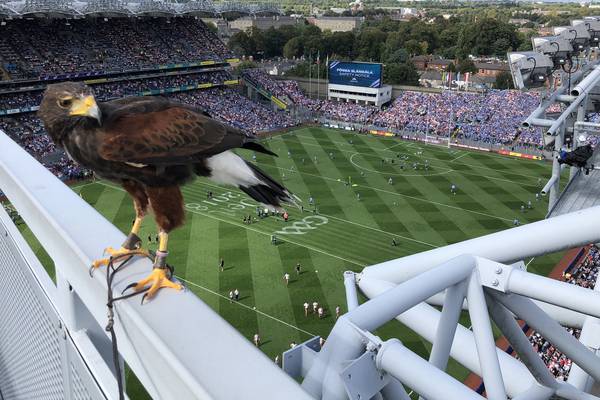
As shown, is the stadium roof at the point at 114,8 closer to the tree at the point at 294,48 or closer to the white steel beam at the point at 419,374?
the tree at the point at 294,48

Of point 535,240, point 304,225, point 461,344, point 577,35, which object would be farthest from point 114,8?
point 535,240

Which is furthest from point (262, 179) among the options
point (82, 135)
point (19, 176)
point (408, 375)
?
point (408, 375)

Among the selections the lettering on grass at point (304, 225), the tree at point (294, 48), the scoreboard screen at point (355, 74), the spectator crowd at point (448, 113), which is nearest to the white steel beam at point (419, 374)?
the lettering on grass at point (304, 225)

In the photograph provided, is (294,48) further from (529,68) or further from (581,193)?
(581,193)

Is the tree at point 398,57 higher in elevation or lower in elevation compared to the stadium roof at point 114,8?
lower

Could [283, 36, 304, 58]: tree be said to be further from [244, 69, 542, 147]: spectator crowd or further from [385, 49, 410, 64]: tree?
[244, 69, 542, 147]: spectator crowd

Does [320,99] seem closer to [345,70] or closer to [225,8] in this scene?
[345,70]
